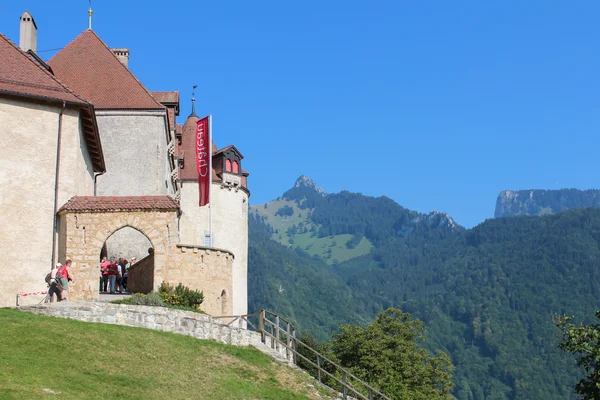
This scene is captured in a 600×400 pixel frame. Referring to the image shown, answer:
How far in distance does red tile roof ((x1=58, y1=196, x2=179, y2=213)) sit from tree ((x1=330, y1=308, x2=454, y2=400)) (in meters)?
25.4

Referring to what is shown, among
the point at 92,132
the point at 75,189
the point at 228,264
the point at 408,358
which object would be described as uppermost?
the point at 92,132

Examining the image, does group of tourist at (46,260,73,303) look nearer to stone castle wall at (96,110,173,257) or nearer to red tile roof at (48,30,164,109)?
stone castle wall at (96,110,173,257)

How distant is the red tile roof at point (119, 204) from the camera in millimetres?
41031

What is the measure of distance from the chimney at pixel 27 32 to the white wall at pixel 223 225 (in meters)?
17.9

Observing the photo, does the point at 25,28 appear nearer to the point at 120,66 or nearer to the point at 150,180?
the point at 120,66

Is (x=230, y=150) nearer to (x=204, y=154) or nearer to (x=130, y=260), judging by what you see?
(x=204, y=154)

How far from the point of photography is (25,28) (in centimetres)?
5272

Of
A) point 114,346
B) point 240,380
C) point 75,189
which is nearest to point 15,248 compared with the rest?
point 75,189

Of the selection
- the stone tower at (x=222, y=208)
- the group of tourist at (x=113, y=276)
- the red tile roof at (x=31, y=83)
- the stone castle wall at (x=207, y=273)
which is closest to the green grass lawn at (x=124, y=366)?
the stone castle wall at (x=207, y=273)

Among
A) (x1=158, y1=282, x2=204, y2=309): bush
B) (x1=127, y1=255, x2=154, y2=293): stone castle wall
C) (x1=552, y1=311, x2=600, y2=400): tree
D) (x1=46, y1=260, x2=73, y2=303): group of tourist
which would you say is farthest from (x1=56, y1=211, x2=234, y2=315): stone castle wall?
(x1=552, y1=311, x2=600, y2=400): tree

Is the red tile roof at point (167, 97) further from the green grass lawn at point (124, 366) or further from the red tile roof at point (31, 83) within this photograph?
the green grass lawn at point (124, 366)

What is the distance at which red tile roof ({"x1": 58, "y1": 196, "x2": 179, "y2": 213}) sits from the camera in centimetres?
4103

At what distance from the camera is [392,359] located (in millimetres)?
70875

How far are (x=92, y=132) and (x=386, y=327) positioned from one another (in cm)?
3749
